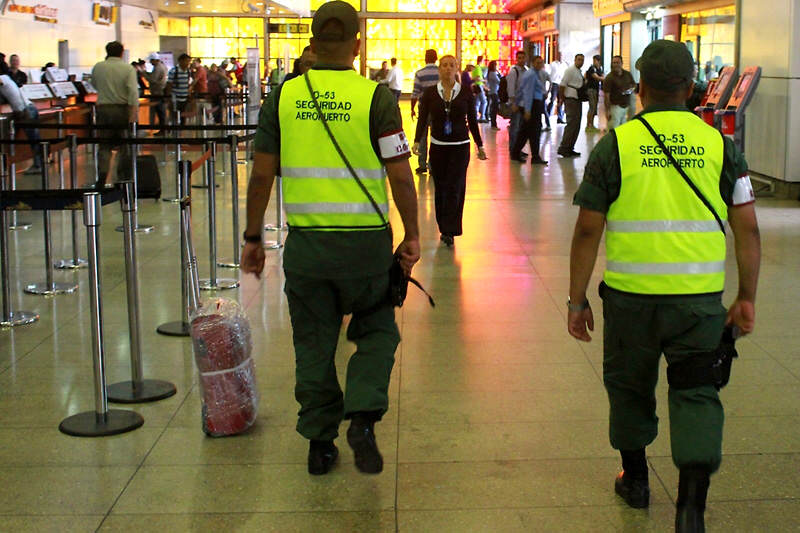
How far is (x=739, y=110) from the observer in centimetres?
1362

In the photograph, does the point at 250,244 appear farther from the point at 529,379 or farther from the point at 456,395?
the point at 529,379

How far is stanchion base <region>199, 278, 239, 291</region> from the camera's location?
797cm

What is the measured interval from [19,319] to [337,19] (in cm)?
393

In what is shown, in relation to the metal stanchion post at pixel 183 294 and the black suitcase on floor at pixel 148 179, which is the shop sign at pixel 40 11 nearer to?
the black suitcase on floor at pixel 148 179

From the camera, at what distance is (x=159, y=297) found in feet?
25.2

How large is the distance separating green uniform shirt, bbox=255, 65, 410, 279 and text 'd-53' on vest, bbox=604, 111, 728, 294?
3.18ft

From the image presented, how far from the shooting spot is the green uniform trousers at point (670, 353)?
350 centimetres

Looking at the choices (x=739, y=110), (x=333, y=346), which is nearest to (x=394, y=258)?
(x=333, y=346)

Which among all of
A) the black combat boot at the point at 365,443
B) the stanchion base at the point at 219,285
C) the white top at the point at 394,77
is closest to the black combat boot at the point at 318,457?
the black combat boot at the point at 365,443

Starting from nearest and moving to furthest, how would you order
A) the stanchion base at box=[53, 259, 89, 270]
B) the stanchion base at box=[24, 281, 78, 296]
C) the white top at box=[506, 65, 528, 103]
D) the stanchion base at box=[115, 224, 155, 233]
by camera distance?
the stanchion base at box=[24, 281, 78, 296], the stanchion base at box=[53, 259, 89, 270], the stanchion base at box=[115, 224, 155, 233], the white top at box=[506, 65, 528, 103]

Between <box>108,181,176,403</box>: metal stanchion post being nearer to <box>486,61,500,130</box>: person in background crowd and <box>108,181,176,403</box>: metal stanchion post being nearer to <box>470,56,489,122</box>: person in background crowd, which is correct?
<box>486,61,500,130</box>: person in background crowd

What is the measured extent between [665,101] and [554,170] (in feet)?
42.2

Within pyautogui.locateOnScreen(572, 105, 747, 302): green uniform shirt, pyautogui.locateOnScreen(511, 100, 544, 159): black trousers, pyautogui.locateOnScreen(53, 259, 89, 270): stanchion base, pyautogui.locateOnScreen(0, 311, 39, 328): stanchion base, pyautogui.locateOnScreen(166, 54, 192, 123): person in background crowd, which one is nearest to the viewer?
pyautogui.locateOnScreen(572, 105, 747, 302): green uniform shirt

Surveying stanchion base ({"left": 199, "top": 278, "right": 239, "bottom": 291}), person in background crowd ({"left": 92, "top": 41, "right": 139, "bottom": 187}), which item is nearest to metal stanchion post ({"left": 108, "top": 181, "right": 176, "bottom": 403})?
stanchion base ({"left": 199, "top": 278, "right": 239, "bottom": 291})
